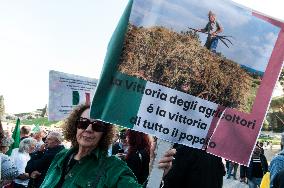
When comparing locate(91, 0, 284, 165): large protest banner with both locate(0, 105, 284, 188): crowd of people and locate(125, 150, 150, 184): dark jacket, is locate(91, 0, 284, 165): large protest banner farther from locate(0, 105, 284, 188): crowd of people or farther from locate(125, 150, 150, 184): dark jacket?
locate(125, 150, 150, 184): dark jacket

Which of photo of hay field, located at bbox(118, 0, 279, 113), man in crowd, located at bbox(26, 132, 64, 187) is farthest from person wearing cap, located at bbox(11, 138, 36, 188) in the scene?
photo of hay field, located at bbox(118, 0, 279, 113)

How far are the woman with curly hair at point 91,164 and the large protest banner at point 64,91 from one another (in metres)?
4.33

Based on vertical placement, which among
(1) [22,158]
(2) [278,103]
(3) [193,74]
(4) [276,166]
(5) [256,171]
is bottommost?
(1) [22,158]

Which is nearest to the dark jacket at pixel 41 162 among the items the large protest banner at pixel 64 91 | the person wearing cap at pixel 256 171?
the large protest banner at pixel 64 91

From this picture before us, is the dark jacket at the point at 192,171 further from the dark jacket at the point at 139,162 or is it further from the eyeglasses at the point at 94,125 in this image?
the dark jacket at the point at 139,162

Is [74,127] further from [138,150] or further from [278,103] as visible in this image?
[278,103]

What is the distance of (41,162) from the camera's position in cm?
682

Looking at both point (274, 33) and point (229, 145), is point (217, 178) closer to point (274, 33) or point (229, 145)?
point (229, 145)

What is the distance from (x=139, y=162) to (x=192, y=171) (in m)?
1.26

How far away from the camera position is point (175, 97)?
2.67 m

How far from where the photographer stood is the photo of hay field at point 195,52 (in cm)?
261

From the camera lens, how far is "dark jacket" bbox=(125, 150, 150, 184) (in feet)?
15.5

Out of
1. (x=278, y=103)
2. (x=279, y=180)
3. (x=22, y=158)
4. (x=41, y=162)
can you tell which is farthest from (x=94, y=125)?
(x=278, y=103)

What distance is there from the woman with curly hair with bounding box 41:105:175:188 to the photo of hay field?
0.44 meters
